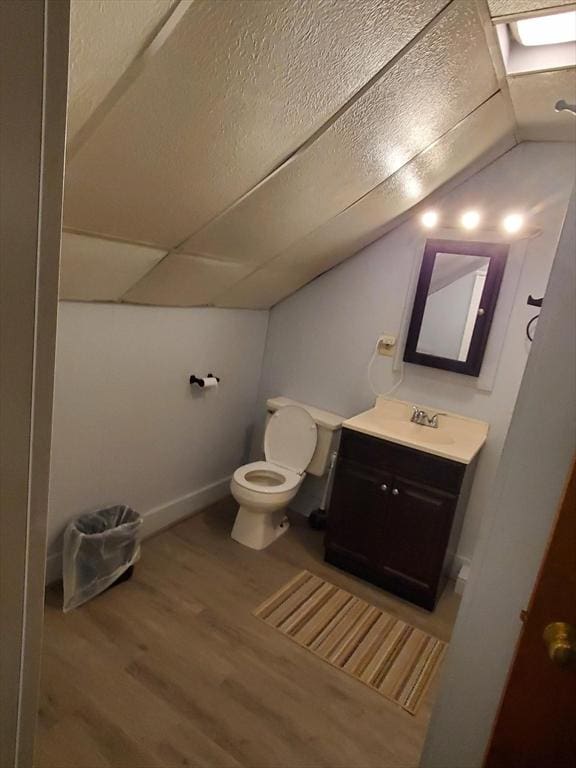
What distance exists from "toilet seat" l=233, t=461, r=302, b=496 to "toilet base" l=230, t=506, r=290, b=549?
0.15m

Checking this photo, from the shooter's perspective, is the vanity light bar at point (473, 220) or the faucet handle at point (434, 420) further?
the faucet handle at point (434, 420)

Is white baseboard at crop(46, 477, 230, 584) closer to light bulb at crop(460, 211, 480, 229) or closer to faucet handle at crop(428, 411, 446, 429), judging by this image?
faucet handle at crop(428, 411, 446, 429)

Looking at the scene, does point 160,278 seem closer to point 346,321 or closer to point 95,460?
point 95,460

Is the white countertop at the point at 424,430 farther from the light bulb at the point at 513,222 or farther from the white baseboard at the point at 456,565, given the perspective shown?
the light bulb at the point at 513,222

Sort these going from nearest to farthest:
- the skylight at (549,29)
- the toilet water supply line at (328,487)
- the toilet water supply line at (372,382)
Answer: the skylight at (549,29) < the toilet water supply line at (372,382) < the toilet water supply line at (328,487)

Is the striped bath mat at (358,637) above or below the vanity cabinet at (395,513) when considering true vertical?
below

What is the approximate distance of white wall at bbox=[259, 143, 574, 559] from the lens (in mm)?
2256

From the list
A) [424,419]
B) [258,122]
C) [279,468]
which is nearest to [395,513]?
[424,419]

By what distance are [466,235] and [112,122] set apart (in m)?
1.94

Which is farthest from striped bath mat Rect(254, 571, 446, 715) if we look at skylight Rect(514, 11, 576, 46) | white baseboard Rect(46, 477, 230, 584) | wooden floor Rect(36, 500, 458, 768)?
skylight Rect(514, 11, 576, 46)

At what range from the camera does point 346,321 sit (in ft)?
9.41

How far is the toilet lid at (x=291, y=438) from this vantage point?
111 inches

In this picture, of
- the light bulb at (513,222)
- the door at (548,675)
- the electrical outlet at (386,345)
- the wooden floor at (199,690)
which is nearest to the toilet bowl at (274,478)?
the wooden floor at (199,690)

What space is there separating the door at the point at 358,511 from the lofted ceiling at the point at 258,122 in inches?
49.3
